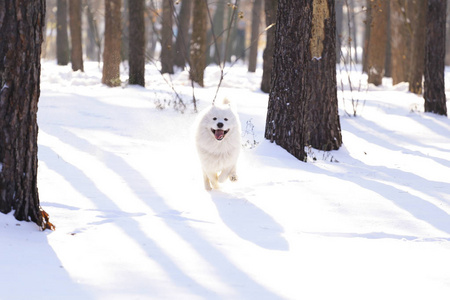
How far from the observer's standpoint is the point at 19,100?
14.3ft

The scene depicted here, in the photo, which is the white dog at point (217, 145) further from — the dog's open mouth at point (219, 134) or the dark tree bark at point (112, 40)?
the dark tree bark at point (112, 40)

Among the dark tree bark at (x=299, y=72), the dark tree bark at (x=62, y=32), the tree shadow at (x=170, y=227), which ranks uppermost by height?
the dark tree bark at (x=62, y=32)

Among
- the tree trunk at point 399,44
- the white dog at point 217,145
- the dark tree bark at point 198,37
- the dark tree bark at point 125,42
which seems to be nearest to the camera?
the white dog at point 217,145

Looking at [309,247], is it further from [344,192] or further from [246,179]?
[246,179]

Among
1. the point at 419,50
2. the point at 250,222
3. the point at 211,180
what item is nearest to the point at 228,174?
the point at 211,180

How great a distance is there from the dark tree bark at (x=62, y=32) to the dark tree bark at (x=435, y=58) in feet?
51.9

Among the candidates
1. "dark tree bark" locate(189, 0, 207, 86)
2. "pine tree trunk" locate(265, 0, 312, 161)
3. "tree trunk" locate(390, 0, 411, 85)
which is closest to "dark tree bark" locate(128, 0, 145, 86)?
"dark tree bark" locate(189, 0, 207, 86)

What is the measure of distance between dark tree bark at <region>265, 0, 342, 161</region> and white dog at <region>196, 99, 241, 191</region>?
57.6 inches

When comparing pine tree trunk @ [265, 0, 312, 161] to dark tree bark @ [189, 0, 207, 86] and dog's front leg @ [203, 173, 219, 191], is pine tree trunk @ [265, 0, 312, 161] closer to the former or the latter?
dog's front leg @ [203, 173, 219, 191]

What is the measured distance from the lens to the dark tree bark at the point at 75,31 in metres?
20.5

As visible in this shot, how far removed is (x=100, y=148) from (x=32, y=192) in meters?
3.95

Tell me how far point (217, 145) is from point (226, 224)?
165 cm

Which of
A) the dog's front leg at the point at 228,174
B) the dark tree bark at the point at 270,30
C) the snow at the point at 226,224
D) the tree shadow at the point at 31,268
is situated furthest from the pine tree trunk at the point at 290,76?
the dark tree bark at the point at 270,30

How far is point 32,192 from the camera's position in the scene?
4621 millimetres
